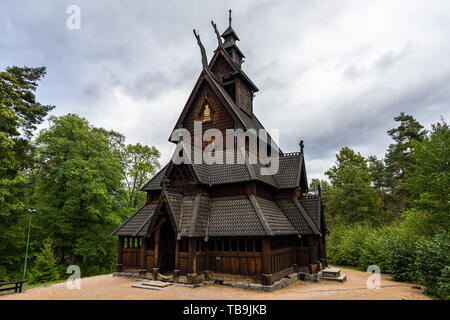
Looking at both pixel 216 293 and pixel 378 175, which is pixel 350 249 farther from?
pixel 378 175

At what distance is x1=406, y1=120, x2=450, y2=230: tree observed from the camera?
12.7 meters

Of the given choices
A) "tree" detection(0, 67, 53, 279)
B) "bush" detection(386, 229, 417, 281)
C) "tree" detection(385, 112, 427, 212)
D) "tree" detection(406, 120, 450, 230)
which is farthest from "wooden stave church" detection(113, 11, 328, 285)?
"tree" detection(385, 112, 427, 212)

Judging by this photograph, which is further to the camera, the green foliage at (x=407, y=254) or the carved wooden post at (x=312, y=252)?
the carved wooden post at (x=312, y=252)

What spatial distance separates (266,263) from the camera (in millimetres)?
11648

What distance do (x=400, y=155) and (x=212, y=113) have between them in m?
32.4

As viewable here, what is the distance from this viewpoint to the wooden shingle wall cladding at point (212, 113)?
16906mm

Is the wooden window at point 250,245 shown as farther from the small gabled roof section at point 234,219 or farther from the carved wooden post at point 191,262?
the carved wooden post at point 191,262

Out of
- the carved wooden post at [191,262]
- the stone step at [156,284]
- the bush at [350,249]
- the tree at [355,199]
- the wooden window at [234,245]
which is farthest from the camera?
the tree at [355,199]

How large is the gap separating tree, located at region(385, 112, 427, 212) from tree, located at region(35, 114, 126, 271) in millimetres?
37649

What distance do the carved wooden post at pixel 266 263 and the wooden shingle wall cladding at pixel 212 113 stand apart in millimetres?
7224

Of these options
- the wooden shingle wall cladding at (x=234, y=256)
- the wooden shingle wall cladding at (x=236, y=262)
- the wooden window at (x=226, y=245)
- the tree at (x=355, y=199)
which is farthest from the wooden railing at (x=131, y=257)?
the tree at (x=355, y=199)

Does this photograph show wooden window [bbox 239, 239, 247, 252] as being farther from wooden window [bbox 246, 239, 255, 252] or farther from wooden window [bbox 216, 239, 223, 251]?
wooden window [bbox 216, 239, 223, 251]
